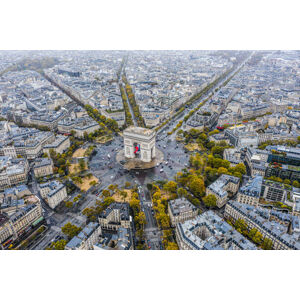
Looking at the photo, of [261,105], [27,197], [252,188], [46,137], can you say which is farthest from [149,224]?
[261,105]

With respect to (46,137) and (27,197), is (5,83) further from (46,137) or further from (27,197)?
(27,197)

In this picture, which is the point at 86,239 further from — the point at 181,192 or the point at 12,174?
the point at 12,174

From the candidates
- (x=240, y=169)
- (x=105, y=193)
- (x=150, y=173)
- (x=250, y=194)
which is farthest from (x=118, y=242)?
(x=240, y=169)

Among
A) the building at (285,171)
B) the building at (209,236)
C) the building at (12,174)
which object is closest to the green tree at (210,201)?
the building at (209,236)

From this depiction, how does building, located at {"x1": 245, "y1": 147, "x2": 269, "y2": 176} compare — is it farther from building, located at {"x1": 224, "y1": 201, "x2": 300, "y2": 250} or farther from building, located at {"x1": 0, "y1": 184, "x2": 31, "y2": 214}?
building, located at {"x1": 0, "y1": 184, "x2": 31, "y2": 214}

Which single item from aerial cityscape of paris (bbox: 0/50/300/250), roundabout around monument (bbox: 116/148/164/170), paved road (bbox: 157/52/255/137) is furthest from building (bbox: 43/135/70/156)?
paved road (bbox: 157/52/255/137)

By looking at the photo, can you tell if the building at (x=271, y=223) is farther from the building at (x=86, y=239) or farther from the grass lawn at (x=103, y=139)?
the grass lawn at (x=103, y=139)
